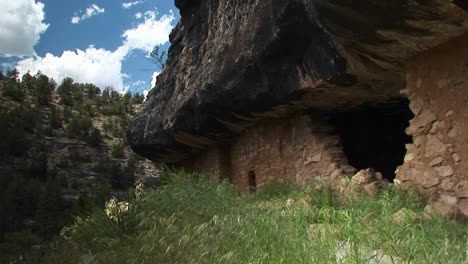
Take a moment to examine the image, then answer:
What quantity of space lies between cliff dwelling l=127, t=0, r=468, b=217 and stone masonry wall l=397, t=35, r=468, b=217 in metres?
0.01

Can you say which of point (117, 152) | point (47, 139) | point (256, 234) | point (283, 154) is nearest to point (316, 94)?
point (283, 154)

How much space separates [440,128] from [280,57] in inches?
83.2

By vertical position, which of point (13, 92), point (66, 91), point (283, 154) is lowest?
point (283, 154)

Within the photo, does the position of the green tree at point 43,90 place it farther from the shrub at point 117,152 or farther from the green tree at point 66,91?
the shrub at point 117,152

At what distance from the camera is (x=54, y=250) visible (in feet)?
15.7

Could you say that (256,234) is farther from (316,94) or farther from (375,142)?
(375,142)

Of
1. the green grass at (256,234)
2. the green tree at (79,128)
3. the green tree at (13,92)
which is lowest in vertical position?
the green grass at (256,234)

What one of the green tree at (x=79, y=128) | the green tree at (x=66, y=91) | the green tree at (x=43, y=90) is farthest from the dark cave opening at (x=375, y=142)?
the green tree at (x=66, y=91)

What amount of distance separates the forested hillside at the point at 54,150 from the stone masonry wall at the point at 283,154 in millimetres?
10298

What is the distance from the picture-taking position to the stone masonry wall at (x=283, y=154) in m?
6.94

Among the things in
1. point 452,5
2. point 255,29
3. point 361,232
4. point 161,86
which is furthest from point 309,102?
point 161,86

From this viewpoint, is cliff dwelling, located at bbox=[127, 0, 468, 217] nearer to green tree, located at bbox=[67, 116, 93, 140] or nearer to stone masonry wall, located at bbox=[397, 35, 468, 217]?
stone masonry wall, located at bbox=[397, 35, 468, 217]

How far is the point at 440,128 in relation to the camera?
15.6ft

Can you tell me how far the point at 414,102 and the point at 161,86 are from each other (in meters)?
6.83
